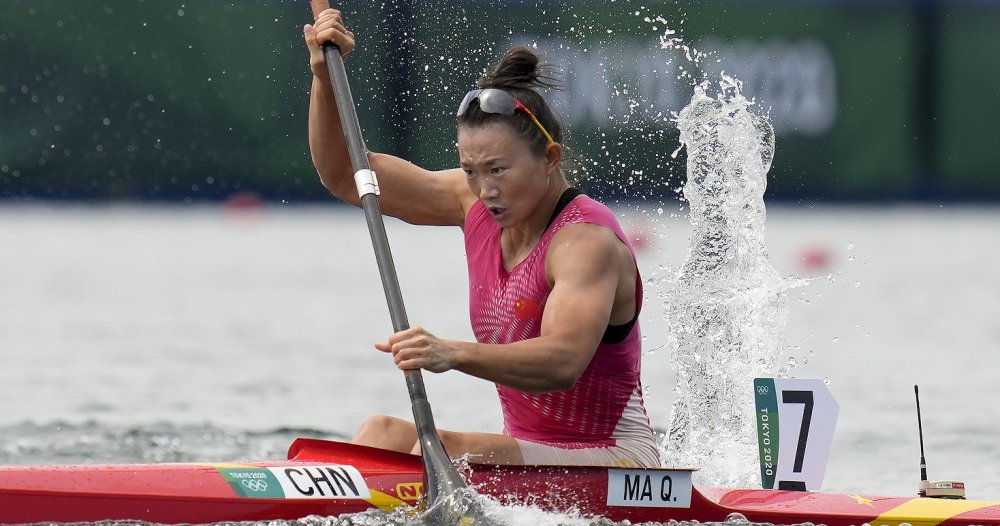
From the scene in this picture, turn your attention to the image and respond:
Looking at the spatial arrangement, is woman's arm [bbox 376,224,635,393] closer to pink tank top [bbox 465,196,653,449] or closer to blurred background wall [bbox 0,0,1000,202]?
pink tank top [bbox 465,196,653,449]

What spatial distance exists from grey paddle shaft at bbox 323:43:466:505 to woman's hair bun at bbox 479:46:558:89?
1.63ft

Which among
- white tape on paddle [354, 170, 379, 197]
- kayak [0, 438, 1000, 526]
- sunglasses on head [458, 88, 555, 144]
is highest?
sunglasses on head [458, 88, 555, 144]

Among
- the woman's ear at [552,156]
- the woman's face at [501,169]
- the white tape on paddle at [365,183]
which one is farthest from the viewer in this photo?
the white tape on paddle at [365,183]

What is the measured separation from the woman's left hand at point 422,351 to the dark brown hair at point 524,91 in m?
0.76

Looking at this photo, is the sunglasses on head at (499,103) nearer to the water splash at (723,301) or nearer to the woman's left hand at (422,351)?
the woman's left hand at (422,351)

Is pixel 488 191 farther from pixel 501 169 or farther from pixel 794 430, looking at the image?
pixel 794 430

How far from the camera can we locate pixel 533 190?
4457 millimetres

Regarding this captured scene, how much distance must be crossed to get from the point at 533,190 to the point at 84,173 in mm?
19242

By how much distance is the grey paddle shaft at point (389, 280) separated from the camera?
434 centimetres

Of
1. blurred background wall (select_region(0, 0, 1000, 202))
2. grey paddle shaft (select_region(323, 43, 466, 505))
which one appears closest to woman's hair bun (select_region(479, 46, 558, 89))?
grey paddle shaft (select_region(323, 43, 466, 505))

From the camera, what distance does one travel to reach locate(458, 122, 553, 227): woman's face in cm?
438

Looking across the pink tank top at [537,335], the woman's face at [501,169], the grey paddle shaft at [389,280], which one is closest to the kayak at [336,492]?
the grey paddle shaft at [389,280]

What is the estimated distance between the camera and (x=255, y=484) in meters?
4.41

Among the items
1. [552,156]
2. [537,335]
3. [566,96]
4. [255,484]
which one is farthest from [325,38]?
[566,96]
